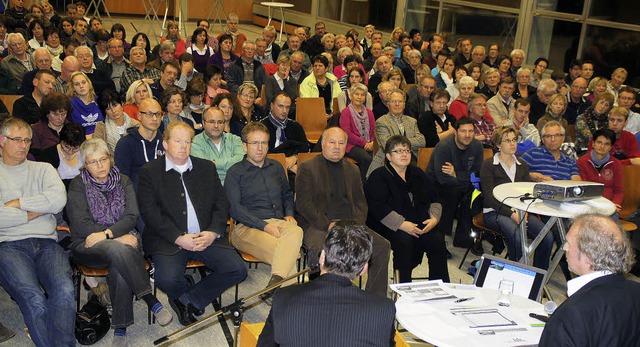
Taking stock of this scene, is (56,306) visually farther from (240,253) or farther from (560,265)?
(560,265)

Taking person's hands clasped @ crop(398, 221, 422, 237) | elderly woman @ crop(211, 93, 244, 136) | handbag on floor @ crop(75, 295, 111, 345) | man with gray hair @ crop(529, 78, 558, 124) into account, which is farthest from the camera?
man with gray hair @ crop(529, 78, 558, 124)

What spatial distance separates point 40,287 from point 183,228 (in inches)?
33.7

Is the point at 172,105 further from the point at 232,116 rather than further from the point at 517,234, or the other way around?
the point at 517,234

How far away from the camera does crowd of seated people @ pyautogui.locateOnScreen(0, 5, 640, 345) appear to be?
4051mm

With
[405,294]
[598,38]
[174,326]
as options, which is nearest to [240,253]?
[174,326]

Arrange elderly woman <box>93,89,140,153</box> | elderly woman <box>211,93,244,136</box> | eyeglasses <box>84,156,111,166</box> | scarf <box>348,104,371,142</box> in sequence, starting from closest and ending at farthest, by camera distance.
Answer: eyeglasses <box>84,156,111,166</box>, elderly woman <box>93,89,140,153</box>, elderly woman <box>211,93,244,136</box>, scarf <box>348,104,371,142</box>

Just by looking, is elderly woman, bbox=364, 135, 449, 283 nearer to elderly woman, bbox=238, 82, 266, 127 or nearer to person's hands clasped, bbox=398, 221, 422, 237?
person's hands clasped, bbox=398, 221, 422, 237

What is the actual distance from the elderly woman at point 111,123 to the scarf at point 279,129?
47.3 inches

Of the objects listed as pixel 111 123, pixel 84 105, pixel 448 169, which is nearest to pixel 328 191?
pixel 448 169

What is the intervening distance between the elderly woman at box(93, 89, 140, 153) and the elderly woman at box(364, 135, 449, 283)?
1925 mm

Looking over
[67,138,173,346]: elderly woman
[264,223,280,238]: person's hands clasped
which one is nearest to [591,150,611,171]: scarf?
[264,223,280,238]: person's hands clasped

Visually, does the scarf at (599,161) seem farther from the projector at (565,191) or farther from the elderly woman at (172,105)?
the elderly woman at (172,105)

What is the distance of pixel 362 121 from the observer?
21.5 feet

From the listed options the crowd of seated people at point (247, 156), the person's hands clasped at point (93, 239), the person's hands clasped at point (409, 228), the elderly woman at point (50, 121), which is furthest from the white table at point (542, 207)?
the elderly woman at point (50, 121)
